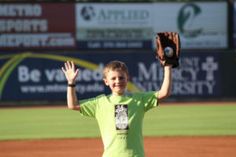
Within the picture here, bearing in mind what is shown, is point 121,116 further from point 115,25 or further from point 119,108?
point 115,25

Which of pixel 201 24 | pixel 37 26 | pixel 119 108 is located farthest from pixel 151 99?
pixel 201 24

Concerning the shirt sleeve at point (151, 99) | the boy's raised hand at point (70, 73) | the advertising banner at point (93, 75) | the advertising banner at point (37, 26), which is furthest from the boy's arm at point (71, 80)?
the advertising banner at point (37, 26)

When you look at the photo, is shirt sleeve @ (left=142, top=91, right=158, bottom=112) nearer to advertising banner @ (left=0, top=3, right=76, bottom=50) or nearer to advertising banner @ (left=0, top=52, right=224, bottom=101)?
advertising banner @ (left=0, top=52, right=224, bottom=101)

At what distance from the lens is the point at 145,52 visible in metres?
24.9

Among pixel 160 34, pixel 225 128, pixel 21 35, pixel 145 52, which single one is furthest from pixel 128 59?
pixel 160 34

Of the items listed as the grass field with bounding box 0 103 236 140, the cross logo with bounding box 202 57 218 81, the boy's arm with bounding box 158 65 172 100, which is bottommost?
the grass field with bounding box 0 103 236 140

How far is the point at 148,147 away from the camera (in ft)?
40.9

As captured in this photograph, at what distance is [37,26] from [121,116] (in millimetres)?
21269

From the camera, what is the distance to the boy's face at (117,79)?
16.6 feet

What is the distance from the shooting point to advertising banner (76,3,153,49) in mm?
26891

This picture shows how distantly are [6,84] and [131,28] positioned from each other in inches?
236

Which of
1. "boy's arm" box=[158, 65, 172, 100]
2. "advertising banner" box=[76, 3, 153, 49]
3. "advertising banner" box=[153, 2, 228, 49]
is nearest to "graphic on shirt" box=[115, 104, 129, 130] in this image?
"boy's arm" box=[158, 65, 172, 100]

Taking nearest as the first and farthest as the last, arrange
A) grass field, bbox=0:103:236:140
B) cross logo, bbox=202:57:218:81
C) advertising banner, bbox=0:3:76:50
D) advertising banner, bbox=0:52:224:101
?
grass field, bbox=0:103:236:140 → advertising banner, bbox=0:52:224:101 → cross logo, bbox=202:57:218:81 → advertising banner, bbox=0:3:76:50

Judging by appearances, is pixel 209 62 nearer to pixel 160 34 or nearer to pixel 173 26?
pixel 173 26
